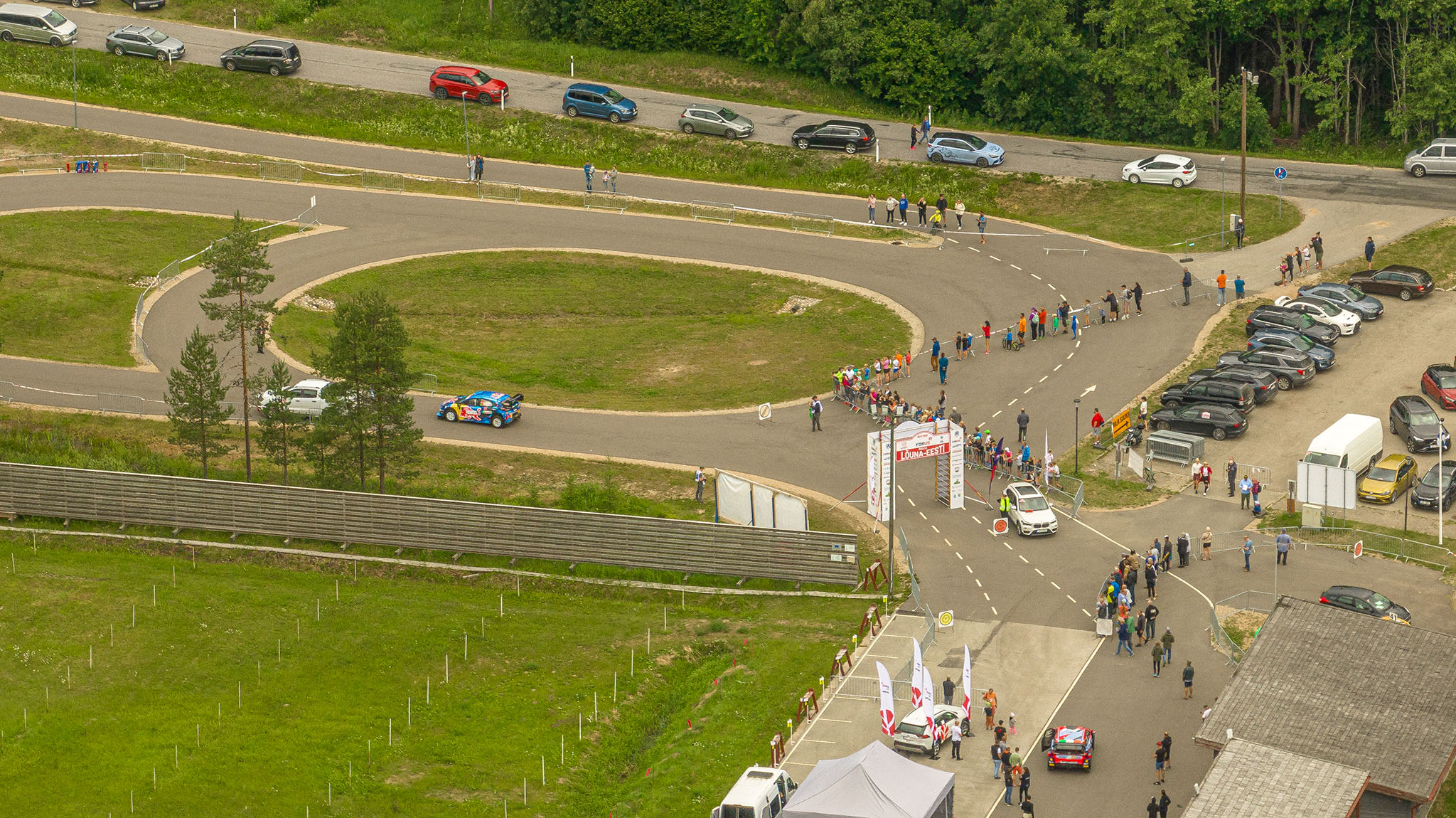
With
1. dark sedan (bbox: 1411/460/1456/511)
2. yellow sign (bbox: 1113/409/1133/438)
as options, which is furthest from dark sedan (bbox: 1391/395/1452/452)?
yellow sign (bbox: 1113/409/1133/438)

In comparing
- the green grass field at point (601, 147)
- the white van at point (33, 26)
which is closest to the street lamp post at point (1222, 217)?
the green grass field at point (601, 147)

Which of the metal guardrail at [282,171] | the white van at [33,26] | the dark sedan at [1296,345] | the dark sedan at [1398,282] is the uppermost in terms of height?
the white van at [33,26]

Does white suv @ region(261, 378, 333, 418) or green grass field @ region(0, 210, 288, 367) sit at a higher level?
green grass field @ region(0, 210, 288, 367)

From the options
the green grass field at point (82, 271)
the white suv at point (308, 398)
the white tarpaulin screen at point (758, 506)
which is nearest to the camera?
the white tarpaulin screen at point (758, 506)

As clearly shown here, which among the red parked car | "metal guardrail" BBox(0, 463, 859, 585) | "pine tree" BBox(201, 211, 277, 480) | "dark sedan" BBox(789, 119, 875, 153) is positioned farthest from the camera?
"dark sedan" BBox(789, 119, 875, 153)

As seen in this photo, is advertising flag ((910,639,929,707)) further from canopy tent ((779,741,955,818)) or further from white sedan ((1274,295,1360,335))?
white sedan ((1274,295,1360,335))

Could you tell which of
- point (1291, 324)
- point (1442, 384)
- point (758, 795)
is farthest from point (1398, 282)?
point (758, 795)

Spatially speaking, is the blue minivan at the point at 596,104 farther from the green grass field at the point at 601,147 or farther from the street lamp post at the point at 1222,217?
the street lamp post at the point at 1222,217

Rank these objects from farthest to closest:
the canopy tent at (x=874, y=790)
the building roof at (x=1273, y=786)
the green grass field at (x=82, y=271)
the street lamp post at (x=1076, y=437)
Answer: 1. the green grass field at (x=82, y=271)
2. the street lamp post at (x=1076, y=437)
3. the canopy tent at (x=874, y=790)
4. the building roof at (x=1273, y=786)
